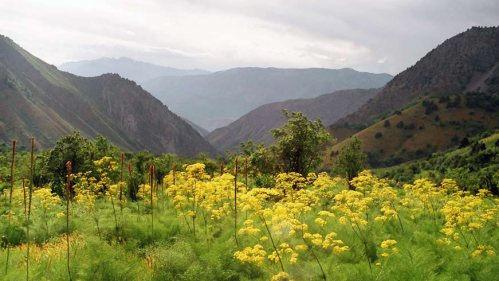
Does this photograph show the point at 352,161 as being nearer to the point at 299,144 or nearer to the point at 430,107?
the point at 299,144

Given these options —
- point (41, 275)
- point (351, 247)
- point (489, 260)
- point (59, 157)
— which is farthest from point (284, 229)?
point (59, 157)

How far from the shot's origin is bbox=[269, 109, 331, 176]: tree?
23984mm

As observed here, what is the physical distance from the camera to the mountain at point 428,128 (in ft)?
434

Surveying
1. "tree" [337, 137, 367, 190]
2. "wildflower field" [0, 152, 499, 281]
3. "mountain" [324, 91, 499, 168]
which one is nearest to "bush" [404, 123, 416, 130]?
"mountain" [324, 91, 499, 168]

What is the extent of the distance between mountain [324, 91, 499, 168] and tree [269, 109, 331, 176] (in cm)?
10498

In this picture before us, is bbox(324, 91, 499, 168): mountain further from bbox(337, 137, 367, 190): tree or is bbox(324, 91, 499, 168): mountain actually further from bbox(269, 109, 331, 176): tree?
bbox(269, 109, 331, 176): tree

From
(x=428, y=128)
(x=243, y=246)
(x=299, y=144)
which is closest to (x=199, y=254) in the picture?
(x=243, y=246)

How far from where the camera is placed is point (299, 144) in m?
23.9

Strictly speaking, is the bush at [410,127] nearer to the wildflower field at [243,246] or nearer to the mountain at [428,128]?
the mountain at [428,128]

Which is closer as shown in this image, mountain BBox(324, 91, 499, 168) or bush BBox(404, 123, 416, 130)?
mountain BBox(324, 91, 499, 168)

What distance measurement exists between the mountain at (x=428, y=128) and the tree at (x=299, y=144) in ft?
344

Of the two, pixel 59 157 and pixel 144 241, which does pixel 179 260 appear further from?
pixel 59 157

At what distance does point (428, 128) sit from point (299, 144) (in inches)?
5504

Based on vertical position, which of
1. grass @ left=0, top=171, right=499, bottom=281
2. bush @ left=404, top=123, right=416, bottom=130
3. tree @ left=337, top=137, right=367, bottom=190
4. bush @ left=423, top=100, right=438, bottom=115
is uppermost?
bush @ left=423, top=100, right=438, bottom=115
